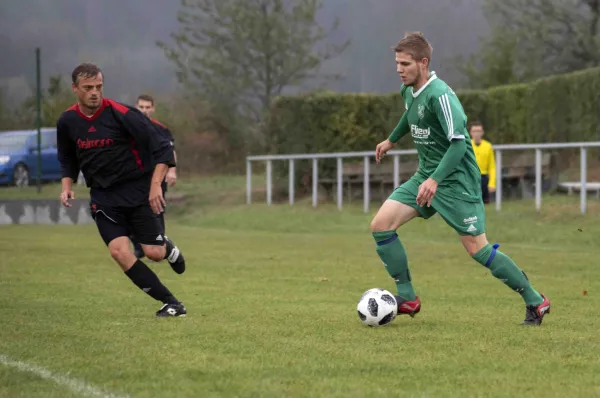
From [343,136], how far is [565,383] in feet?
74.5

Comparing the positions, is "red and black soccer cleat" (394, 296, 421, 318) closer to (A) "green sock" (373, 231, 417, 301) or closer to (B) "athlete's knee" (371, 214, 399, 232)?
(A) "green sock" (373, 231, 417, 301)

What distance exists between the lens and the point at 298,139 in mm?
28469

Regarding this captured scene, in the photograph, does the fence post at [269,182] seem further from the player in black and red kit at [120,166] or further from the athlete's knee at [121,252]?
the athlete's knee at [121,252]

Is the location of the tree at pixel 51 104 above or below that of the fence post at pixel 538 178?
above

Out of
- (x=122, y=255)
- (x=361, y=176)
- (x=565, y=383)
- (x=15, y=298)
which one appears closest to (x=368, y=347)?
(x=565, y=383)

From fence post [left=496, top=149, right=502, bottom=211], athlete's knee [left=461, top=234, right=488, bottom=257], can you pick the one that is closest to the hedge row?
fence post [left=496, top=149, right=502, bottom=211]

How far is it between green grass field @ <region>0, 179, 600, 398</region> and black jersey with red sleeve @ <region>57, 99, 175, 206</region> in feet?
3.23

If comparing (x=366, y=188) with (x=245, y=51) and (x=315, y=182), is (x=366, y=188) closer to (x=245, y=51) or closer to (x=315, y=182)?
(x=315, y=182)

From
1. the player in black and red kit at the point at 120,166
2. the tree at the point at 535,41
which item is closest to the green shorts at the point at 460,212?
the player in black and red kit at the point at 120,166

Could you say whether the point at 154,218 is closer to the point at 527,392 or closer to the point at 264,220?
the point at 527,392

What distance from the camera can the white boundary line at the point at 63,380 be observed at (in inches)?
205

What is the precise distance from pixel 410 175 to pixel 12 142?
1274 centimetres

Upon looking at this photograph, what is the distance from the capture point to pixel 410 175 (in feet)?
83.0

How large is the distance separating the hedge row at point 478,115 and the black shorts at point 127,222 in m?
17.1
